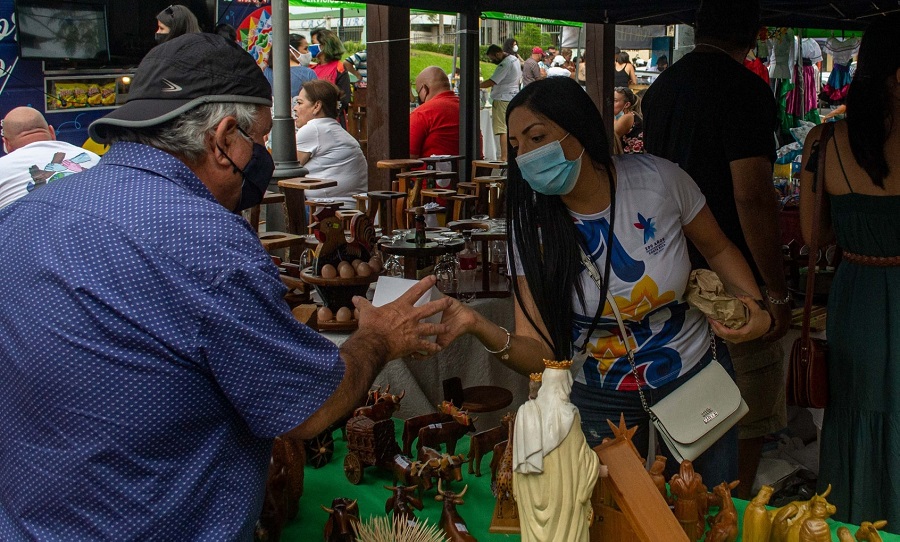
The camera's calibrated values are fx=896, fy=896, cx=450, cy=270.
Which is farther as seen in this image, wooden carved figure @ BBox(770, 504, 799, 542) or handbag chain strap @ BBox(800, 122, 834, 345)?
handbag chain strap @ BBox(800, 122, 834, 345)

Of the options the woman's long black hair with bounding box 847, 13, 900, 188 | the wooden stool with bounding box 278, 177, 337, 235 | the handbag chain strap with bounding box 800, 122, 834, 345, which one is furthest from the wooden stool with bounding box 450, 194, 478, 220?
the woman's long black hair with bounding box 847, 13, 900, 188

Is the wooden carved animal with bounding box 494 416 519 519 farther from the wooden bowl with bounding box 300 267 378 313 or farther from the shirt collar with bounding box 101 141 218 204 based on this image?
the wooden bowl with bounding box 300 267 378 313

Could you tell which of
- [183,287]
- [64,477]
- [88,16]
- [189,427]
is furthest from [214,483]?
[88,16]

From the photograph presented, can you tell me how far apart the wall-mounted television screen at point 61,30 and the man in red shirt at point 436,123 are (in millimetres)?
2527

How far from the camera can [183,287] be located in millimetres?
1201

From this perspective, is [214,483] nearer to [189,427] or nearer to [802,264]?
[189,427]

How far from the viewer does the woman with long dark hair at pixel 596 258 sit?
1.98 m

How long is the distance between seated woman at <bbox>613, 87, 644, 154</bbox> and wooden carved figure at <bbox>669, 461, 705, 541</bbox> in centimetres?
657

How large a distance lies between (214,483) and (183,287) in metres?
0.31

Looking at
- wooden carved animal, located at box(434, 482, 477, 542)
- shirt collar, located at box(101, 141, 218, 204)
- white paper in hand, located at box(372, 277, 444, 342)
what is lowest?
wooden carved animal, located at box(434, 482, 477, 542)

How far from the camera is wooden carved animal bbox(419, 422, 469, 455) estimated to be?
2.19 metres

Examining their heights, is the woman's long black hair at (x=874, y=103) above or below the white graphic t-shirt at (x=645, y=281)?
above

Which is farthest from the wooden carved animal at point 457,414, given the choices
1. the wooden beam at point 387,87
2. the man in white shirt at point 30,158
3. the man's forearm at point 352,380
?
the wooden beam at point 387,87

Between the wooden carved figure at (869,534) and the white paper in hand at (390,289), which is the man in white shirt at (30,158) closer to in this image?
the white paper in hand at (390,289)
